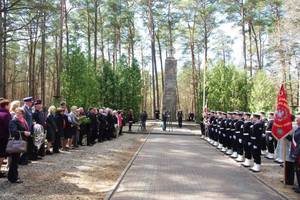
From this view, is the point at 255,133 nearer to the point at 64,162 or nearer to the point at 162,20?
the point at 64,162

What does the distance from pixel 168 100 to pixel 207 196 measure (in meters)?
24.9

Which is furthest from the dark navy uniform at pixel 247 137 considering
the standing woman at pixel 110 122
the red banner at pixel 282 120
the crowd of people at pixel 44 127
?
the standing woman at pixel 110 122

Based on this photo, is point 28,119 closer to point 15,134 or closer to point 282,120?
point 15,134

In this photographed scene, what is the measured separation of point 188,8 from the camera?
31516 mm

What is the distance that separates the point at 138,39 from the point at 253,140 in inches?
1224

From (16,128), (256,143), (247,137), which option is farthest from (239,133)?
(16,128)

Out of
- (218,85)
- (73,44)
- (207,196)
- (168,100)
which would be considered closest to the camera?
(207,196)

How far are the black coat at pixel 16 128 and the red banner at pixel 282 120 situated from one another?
660 centimetres

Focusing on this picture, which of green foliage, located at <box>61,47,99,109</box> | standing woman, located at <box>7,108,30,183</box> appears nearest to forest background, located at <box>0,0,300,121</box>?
green foliage, located at <box>61,47,99,109</box>

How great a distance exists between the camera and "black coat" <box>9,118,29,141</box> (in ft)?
18.3

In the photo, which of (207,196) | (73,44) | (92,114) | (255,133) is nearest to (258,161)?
(255,133)

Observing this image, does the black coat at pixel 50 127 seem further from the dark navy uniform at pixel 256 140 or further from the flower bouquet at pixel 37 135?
the dark navy uniform at pixel 256 140

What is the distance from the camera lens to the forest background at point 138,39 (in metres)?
16.9

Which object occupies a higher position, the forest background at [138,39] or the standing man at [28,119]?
the forest background at [138,39]
